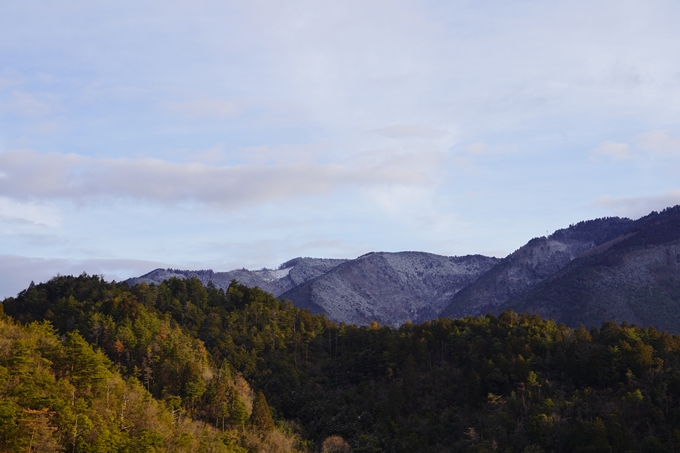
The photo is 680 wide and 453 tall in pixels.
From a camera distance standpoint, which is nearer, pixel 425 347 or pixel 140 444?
pixel 140 444

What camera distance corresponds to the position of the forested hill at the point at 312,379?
94.4m

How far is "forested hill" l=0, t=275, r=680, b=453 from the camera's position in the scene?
94.4m

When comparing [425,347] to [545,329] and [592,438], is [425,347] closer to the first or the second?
[545,329]

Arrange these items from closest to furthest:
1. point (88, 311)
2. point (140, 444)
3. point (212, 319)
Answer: point (140, 444) < point (88, 311) < point (212, 319)

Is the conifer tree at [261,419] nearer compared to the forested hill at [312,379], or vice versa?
the forested hill at [312,379]

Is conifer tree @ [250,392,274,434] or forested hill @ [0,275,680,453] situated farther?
conifer tree @ [250,392,274,434]

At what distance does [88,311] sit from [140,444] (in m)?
58.1

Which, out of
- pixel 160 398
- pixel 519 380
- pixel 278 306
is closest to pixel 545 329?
pixel 519 380

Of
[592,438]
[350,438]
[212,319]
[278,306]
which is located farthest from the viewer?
[278,306]

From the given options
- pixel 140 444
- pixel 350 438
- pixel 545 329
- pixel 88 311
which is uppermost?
pixel 88 311

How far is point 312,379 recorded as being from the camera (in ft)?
479

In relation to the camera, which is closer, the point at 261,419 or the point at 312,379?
the point at 261,419

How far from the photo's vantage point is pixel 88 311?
138 m

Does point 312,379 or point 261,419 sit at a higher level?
point 312,379
